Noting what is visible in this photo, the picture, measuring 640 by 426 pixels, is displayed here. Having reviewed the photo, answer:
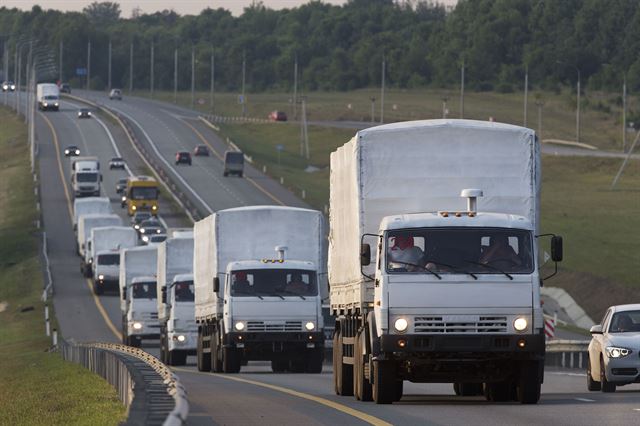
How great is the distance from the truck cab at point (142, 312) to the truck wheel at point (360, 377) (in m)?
32.4

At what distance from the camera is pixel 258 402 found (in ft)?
75.6

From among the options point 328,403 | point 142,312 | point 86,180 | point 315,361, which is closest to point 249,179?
point 86,180

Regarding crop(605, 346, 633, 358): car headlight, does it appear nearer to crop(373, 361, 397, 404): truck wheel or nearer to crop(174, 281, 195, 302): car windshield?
crop(373, 361, 397, 404): truck wheel

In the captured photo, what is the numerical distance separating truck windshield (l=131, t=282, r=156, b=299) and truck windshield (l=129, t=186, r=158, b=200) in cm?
5295

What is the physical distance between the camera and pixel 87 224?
90875mm

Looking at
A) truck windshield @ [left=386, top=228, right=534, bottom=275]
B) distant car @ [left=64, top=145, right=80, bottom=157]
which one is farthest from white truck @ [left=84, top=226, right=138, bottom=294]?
truck windshield @ [left=386, top=228, right=534, bottom=275]

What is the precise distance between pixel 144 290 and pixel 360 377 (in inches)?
1327

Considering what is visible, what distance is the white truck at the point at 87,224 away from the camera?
89.4 meters

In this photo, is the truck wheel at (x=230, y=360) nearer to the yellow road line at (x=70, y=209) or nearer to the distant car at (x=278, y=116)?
the yellow road line at (x=70, y=209)

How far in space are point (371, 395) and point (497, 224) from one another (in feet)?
10.3

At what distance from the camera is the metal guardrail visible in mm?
13742

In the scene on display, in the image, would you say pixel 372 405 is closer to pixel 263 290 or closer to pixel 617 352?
pixel 617 352

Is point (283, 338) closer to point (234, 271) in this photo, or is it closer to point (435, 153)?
point (234, 271)

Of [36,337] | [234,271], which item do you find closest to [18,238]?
[36,337]
